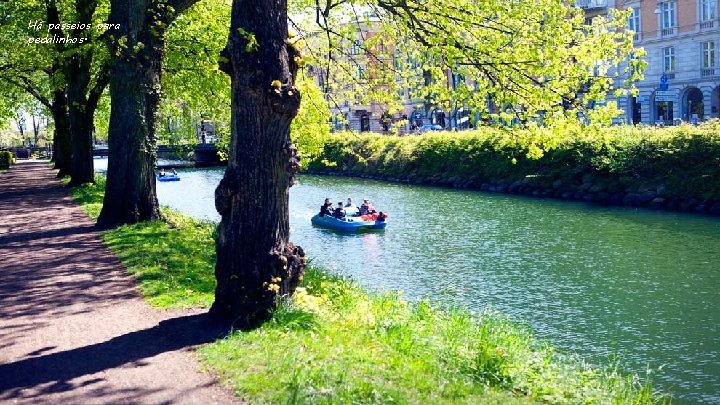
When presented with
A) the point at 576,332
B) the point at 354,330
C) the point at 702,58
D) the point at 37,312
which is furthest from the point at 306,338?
the point at 702,58

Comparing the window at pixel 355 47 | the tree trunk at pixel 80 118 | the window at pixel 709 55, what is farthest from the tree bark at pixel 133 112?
the window at pixel 709 55

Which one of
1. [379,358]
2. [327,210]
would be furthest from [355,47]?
[327,210]

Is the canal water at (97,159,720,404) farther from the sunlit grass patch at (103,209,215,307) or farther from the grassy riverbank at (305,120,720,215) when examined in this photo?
the sunlit grass patch at (103,209,215,307)

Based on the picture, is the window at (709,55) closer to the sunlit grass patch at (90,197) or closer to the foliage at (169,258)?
the sunlit grass patch at (90,197)

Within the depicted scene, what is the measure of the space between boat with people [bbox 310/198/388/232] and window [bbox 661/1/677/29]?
34164 millimetres

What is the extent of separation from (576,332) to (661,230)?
46.4 ft

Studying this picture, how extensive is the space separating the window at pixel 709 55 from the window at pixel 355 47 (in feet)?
138

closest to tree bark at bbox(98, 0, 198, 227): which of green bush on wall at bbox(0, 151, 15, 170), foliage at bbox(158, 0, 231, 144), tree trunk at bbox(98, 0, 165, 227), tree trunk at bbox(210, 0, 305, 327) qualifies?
tree trunk at bbox(98, 0, 165, 227)

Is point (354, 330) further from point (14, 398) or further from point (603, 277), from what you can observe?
point (603, 277)

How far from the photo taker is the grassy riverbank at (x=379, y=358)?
23.2 ft

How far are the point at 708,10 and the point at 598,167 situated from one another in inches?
826

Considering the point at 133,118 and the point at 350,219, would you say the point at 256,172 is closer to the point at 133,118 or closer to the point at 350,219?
the point at 133,118

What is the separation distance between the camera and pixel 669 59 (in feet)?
176

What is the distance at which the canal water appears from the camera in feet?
43.4
